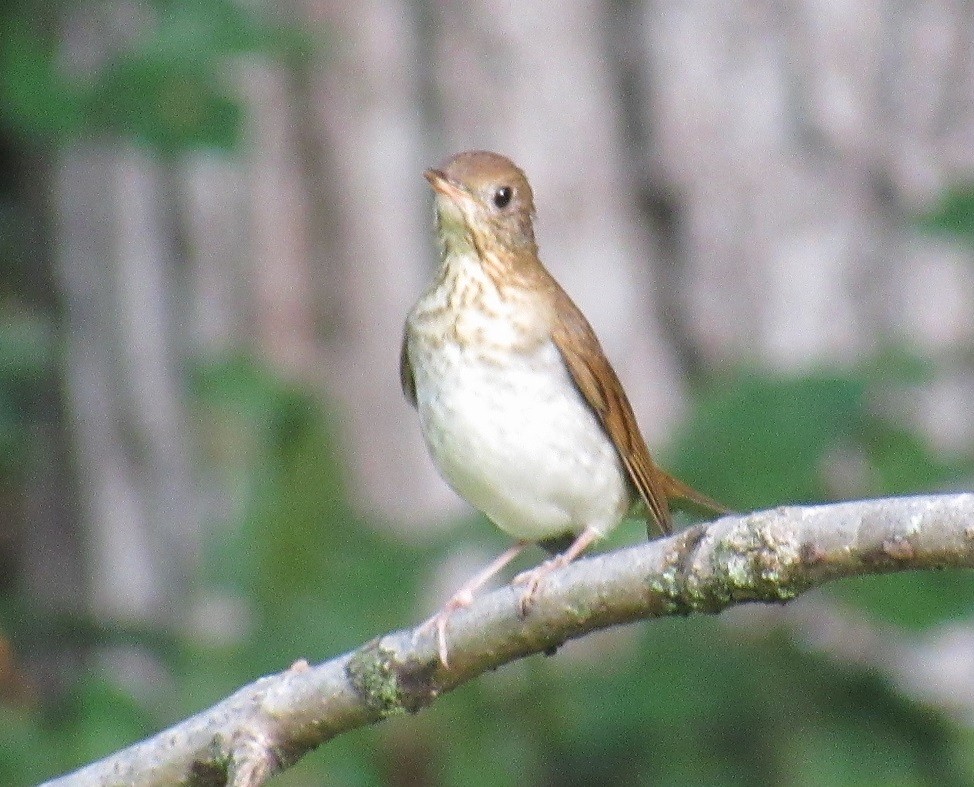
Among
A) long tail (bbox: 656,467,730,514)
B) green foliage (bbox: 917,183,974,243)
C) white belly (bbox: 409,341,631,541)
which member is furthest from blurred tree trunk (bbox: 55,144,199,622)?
green foliage (bbox: 917,183,974,243)

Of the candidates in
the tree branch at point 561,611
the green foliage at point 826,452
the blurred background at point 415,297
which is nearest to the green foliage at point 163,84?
the blurred background at point 415,297

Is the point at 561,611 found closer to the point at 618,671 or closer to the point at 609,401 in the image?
the point at 609,401

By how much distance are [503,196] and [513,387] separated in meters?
0.45

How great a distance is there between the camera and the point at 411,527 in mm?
5465

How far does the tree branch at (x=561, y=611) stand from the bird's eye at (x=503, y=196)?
1307 mm

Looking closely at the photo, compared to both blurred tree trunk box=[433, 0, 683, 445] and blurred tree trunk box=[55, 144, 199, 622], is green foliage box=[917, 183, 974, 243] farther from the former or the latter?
blurred tree trunk box=[55, 144, 199, 622]

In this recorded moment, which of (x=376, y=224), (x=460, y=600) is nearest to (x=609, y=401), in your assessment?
(x=460, y=600)

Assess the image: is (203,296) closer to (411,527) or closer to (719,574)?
(411,527)

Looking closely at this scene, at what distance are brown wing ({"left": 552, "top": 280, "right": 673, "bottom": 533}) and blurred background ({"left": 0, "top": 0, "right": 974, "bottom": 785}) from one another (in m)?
0.25

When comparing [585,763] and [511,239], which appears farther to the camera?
[585,763]

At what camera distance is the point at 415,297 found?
552cm

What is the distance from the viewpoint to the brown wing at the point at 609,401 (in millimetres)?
3684

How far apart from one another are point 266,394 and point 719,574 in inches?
121

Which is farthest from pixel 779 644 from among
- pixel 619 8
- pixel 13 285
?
pixel 13 285
